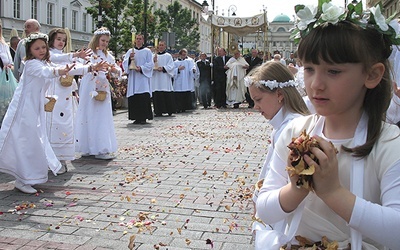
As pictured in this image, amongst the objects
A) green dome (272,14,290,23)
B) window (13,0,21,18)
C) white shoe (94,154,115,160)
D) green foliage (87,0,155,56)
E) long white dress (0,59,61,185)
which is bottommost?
white shoe (94,154,115,160)

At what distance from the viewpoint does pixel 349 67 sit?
5.53ft

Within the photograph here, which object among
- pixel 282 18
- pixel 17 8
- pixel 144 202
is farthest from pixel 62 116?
pixel 282 18

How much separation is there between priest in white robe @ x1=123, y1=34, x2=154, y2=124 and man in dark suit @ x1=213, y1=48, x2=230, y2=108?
7253mm

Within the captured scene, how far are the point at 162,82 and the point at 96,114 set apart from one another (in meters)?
8.05

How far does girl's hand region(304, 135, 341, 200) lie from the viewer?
1.56 metres

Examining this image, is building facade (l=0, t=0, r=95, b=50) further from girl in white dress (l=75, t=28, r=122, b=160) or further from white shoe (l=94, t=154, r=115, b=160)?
white shoe (l=94, t=154, r=115, b=160)

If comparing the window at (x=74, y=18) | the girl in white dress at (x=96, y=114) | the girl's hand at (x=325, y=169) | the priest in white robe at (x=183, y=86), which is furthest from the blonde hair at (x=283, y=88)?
the window at (x=74, y=18)

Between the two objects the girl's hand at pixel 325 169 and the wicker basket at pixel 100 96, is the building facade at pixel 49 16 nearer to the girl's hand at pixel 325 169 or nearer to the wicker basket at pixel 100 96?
the wicker basket at pixel 100 96

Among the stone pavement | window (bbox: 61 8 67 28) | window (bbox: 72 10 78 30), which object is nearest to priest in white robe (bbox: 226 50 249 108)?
the stone pavement

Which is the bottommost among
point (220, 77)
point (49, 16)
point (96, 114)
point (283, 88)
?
point (96, 114)

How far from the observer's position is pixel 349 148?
1.72 m

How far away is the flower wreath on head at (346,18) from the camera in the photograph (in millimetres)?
1691

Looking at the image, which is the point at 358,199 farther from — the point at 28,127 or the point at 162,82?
the point at 162,82

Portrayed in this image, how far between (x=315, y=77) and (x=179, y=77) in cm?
1746
